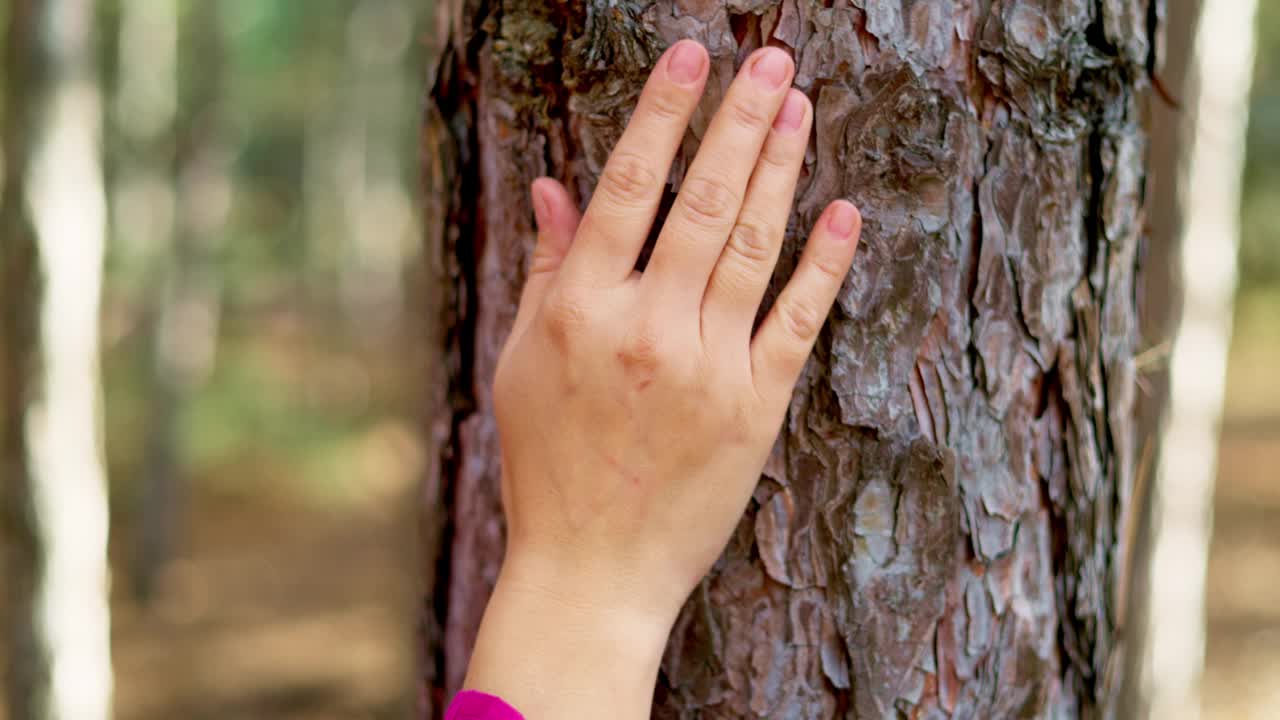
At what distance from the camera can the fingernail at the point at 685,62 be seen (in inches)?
43.4

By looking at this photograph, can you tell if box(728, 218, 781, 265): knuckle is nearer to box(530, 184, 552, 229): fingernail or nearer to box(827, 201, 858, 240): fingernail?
box(827, 201, 858, 240): fingernail

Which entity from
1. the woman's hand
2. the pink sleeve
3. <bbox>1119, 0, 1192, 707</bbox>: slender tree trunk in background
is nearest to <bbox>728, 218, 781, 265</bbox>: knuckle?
the woman's hand

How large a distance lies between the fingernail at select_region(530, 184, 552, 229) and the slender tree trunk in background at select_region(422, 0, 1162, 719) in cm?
6

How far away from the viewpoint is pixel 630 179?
3.67 ft

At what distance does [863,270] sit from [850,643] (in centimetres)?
45

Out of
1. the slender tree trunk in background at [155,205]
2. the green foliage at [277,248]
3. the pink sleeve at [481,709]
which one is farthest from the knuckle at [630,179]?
the slender tree trunk in background at [155,205]

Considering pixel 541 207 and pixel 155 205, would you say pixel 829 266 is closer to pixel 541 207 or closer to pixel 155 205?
pixel 541 207

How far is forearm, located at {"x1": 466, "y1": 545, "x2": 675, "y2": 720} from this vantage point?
43.6 inches

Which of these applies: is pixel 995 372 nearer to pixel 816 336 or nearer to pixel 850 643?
pixel 816 336

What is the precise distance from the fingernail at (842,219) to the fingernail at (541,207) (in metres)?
0.34

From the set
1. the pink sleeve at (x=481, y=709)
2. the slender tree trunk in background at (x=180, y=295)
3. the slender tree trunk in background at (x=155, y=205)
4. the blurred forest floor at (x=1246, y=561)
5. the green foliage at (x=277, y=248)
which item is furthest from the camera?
the green foliage at (x=277, y=248)

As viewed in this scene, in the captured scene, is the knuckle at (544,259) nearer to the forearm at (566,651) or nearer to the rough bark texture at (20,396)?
the forearm at (566,651)

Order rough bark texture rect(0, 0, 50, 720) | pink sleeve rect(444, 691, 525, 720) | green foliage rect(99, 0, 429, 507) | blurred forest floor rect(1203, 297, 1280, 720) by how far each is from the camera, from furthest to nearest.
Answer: green foliage rect(99, 0, 429, 507) → blurred forest floor rect(1203, 297, 1280, 720) → rough bark texture rect(0, 0, 50, 720) → pink sleeve rect(444, 691, 525, 720)

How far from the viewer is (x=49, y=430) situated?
3639 mm
